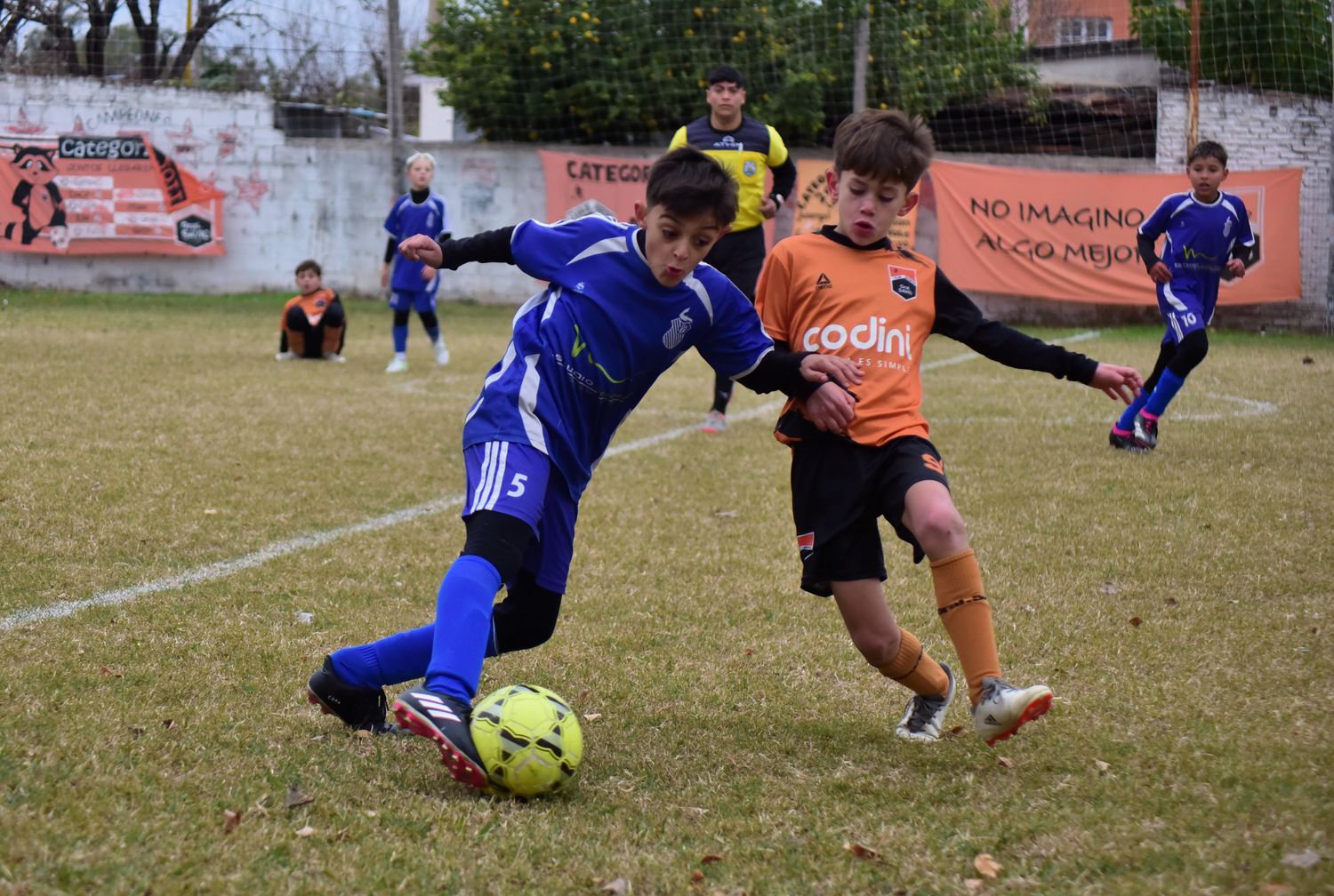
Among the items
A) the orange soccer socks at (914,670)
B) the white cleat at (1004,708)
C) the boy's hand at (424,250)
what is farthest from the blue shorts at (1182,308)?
the boy's hand at (424,250)

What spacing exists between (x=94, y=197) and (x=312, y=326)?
27.4 ft

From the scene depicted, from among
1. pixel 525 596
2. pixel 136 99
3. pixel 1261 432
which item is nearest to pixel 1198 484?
pixel 1261 432

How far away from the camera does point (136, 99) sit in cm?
1905

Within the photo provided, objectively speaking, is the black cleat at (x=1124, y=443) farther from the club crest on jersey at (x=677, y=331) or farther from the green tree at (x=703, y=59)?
the green tree at (x=703, y=59)

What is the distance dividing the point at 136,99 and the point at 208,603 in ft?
54.1

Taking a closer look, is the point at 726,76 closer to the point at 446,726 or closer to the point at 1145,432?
the point at 1145,432

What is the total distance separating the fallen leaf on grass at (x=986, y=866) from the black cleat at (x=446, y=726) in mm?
1065

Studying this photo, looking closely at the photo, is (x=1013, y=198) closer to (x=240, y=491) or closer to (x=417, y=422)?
(x=417, y=422)

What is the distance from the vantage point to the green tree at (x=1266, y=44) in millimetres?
16641

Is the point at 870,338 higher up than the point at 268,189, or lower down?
lower down

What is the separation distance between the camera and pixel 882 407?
3590 mm

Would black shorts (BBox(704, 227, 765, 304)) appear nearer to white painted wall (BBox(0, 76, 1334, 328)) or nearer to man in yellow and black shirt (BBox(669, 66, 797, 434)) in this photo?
man in yellow and black shirt (BBox(669, 66, 797, 434))

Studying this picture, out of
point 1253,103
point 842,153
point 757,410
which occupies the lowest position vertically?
point 757,410

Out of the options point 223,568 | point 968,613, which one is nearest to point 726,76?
point 223,568
